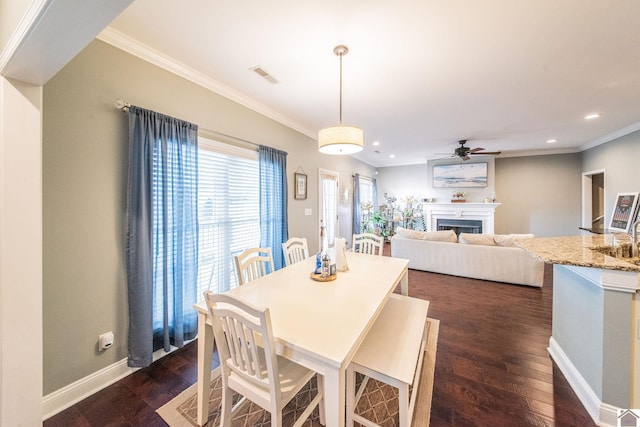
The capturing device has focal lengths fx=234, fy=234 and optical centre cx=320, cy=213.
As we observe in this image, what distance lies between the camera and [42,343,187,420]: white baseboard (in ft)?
4.99

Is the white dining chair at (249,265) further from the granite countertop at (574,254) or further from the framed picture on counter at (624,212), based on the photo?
the framed picture on counter at (624,212)

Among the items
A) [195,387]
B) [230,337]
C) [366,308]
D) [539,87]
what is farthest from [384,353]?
[539,87]

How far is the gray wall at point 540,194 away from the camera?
18.7 ft

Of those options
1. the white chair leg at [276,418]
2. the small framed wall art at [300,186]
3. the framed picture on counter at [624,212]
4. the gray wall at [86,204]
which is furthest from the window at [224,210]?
the framed picture on counter at [624,212]

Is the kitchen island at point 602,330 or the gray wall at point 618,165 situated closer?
the kitchen island at point 602,330

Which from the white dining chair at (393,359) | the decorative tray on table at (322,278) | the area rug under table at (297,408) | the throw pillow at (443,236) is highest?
the throw pillow at (443,236)

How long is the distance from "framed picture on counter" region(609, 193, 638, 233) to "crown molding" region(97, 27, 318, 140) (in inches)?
231

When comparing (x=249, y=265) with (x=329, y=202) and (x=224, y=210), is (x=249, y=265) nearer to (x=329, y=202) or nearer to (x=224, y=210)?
(x=224, y=210)

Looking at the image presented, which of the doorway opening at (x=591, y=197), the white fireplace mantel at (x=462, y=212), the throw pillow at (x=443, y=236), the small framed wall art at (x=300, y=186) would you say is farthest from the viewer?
the white fireplace mantel at (x=462, y=212)

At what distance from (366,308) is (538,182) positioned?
23.6 feet

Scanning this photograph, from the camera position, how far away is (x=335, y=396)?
995 mm

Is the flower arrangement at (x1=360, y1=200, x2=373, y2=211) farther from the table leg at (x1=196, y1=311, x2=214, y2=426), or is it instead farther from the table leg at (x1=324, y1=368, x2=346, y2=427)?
the table leg at (x1=324, y1=368, x2=346, y2=427)

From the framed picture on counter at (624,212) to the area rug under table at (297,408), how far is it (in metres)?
4.85

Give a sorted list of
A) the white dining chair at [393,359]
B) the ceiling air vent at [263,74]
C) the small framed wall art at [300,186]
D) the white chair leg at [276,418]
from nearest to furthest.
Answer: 1. the white chair leg at [276,418]
2. the white dining chair at [393,359]
3. the ceiling air vent at [263,74]
4. the small framed wall art at [300,186]
